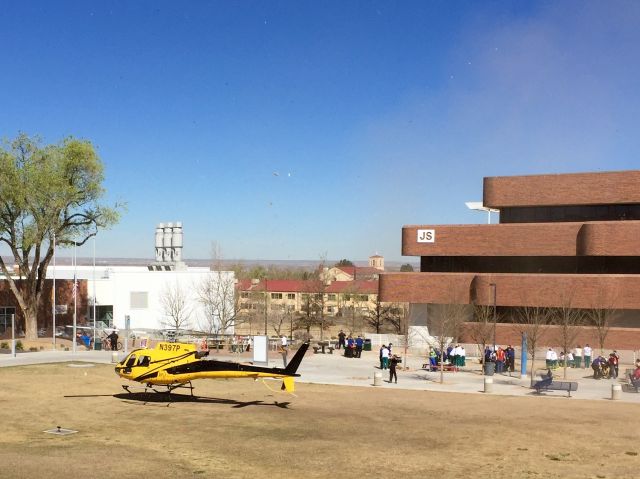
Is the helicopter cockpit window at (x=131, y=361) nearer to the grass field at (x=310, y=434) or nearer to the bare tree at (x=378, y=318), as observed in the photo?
the grass field at (x=310, y=434)

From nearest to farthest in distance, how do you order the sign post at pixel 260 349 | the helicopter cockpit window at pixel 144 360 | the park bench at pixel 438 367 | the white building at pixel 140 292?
1. the helicopter cockpit window at pixel 144 360
2. the park bench at pixel 438 367
3. the sign post at pixel 260 349
4. the white building at pixel 140 292

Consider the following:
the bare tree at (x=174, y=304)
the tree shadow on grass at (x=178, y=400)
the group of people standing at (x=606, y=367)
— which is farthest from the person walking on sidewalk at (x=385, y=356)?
the bare tree at (x=174, y=304)

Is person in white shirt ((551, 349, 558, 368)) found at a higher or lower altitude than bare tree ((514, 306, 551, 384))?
lower

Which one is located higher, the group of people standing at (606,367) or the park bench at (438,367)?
the group of people standing at (606,367)

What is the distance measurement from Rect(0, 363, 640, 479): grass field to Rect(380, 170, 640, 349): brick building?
23.5m

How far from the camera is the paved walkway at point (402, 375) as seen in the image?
32562 millimetres

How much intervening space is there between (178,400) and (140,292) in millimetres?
43240

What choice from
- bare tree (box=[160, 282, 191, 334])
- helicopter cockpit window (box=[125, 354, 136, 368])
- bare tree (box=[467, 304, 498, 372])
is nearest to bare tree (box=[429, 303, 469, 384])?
bare tree (box=[467, 304, 498, 372])

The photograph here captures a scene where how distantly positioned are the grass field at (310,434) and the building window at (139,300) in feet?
122

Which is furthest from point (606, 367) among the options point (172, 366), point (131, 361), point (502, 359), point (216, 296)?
point (216, 296)

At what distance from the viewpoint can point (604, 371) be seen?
3816 centimetres

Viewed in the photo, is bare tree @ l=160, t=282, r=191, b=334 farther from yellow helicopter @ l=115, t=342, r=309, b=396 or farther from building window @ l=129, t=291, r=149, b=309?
yellow helicopter @ l=115, t=342, r=309, b=396

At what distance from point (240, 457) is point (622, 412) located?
15.5 meters

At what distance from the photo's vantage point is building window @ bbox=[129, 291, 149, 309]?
6956 cm
